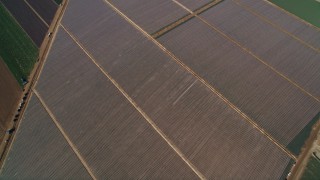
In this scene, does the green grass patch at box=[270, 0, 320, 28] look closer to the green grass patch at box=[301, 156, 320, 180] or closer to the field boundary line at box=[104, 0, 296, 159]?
the field boundary line at box=[104, 0, 296, 159]

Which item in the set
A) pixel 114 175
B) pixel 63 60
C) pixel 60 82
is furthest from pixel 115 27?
pixel 114 175

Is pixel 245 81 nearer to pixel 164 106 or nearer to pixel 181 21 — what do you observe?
pixel 164 106

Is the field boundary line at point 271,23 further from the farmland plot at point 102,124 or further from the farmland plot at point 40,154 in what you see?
the farmland plot at point 40,154

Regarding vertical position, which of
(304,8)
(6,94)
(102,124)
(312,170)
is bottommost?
(312,170)

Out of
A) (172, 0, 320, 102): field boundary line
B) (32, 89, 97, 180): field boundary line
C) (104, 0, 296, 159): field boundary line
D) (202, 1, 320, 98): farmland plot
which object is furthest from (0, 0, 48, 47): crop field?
(202, 1, 320, 98): farmland plot

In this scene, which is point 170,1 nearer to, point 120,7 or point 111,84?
point 120,7

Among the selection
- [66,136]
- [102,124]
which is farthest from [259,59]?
[66,136]
